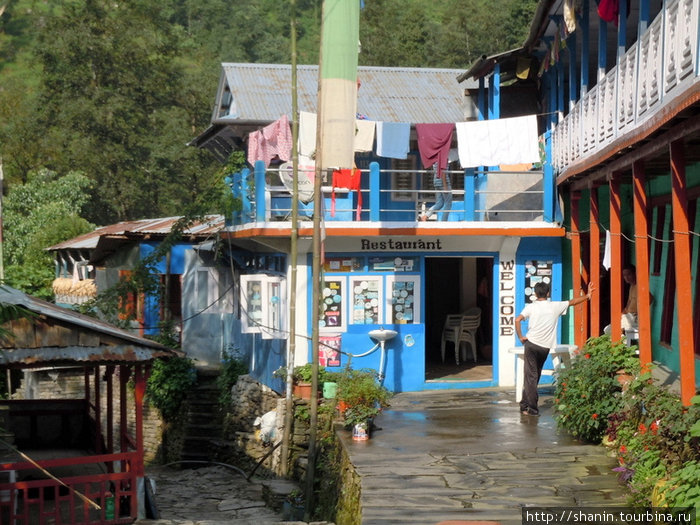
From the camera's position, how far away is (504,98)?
61.2 ft

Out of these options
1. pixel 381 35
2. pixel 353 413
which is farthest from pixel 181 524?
pixel 381 35

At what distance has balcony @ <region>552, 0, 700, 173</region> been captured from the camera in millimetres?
8242

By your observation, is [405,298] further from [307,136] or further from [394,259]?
[307,136]

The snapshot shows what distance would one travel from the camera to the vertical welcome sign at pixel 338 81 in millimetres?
12727

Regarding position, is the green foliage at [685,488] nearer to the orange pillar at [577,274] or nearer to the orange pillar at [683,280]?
the orange pillar at [683,280]

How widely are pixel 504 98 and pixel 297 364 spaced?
7.28 m

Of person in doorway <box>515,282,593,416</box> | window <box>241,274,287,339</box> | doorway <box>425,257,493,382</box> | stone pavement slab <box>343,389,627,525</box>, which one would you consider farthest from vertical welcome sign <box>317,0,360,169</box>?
doorway <box>425,257,493,382</box>

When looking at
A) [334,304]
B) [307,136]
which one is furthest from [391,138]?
[334,304]

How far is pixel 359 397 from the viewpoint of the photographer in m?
12.4

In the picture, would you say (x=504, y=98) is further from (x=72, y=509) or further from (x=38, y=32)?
(x=38, y=32)

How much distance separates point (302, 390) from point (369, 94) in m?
9.48

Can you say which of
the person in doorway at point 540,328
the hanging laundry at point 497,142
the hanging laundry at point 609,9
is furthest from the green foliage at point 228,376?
the hanging laundry at point 609,9

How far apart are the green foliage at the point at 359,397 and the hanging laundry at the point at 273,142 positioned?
4643 millimetres

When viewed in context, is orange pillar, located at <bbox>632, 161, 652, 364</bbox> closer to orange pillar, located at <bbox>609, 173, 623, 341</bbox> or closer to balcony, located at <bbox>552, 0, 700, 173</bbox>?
balcony, located at <bbox>552, 0, 700, 173</bbox>
